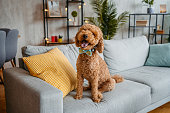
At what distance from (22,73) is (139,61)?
5.32 feet

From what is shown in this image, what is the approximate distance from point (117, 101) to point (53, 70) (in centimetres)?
60

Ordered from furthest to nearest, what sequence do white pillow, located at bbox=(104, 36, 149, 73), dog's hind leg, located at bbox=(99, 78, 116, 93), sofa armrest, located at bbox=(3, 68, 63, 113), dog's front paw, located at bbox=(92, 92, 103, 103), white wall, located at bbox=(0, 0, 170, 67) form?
1. white wall, located at bbox=(0, 0, 170, 67)
2. white pillow, located at bbox=(104, 36, 149, 73)
3. dog's hind leg, located at bbox=(99, 78, 116, 93)
4. dog's front paw, located at bbox=(92, 92, 103, 103)
5. sofa armrest, located at bbox=(3, 68, 63, 113)

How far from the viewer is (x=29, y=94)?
1242mm

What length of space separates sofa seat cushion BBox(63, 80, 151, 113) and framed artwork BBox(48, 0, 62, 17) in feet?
9.25

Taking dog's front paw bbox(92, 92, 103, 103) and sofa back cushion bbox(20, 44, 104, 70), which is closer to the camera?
dog's front paw bbox(92, 92, 103, 103)

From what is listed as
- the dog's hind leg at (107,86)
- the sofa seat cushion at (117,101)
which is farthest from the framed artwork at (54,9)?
the dog's hind leg at (107,86)

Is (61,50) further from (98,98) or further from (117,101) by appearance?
(117,101)

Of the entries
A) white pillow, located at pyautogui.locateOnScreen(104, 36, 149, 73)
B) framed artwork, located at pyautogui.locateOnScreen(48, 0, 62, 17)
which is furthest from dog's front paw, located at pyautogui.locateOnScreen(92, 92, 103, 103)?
framed artwork, located at pyautogui.locateOnScreen(48, 0, 62, 17)

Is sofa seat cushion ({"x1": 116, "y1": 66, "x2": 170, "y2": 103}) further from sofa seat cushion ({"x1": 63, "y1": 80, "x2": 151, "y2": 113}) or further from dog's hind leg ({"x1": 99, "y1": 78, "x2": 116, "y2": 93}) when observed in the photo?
dog's hind leg ({"x1": 99, "y1": 78, "x2": 116, "y2": 93})

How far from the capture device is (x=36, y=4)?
414 cm

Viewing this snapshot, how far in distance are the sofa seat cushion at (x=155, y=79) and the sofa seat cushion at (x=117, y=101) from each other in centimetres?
10

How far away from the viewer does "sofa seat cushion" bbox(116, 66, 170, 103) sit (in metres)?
1.84

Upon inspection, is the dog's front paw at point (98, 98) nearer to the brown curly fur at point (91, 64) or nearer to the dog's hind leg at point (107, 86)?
the brown curly fur at point (91, 64)

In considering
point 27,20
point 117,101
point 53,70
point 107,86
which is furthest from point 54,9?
point 117,101
